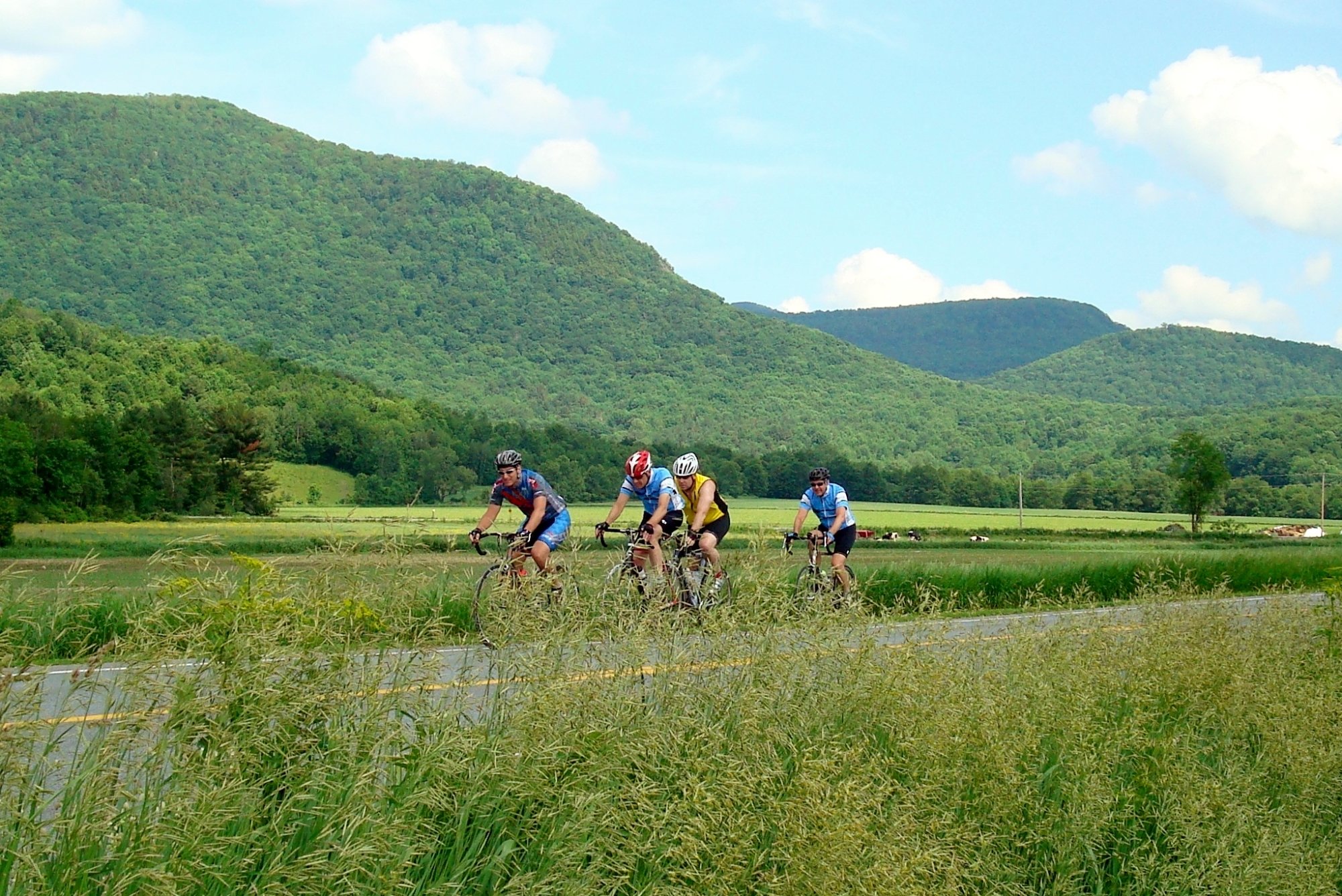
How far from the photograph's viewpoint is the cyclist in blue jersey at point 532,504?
12.3 meters

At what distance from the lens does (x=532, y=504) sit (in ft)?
40.9

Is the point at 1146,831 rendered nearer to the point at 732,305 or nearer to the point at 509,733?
the point at 509,733

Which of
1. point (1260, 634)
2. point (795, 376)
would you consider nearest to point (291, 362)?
point (795, 376)

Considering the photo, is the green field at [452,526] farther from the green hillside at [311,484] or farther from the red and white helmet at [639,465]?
the green hillside at [311,484]

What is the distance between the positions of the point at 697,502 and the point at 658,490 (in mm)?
471

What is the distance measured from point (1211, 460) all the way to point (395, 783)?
77.6m

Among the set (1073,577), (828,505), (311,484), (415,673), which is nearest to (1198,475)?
(311,484)

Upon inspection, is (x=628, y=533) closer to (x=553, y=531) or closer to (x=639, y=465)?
(x=639, y=465)

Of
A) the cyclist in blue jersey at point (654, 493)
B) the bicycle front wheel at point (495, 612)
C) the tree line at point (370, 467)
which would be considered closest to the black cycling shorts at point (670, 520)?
the cyclist in blue jersey at point (654, 493)

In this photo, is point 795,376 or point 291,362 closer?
point 291,362

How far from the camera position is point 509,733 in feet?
14.9

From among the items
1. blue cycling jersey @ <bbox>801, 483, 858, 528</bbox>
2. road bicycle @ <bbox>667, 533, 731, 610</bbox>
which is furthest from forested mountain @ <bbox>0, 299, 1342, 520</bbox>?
road bicycle @ <bbox>667, 533, 731, 610</bbox>

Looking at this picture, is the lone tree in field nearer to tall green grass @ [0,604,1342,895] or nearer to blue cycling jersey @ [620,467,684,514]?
blue cycling jersey @ [620,467,684,514]

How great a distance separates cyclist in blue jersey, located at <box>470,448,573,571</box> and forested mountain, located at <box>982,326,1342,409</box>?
173170mm
